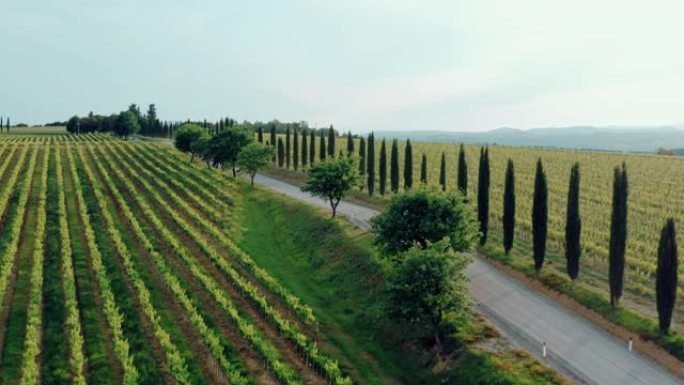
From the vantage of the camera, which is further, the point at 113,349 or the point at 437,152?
the point at 437,152

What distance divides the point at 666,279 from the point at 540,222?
10.3 meters

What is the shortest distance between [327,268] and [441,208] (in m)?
12.1

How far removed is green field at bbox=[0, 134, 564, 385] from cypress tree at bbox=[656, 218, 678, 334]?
818 cm

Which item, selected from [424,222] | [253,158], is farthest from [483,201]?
[253,158]

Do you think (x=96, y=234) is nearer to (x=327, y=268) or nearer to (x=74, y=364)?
(x=327, y=268)

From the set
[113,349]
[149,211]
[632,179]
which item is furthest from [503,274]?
[632,179]

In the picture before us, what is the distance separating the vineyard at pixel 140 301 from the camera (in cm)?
2703

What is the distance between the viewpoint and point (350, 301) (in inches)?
1448

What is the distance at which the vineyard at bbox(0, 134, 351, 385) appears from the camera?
88.7 feet

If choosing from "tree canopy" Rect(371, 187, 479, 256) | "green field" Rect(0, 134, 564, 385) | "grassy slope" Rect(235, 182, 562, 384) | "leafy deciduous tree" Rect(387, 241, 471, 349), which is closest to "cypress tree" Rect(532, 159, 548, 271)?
"tree canopy" Rect(371, 187, 479, 256)

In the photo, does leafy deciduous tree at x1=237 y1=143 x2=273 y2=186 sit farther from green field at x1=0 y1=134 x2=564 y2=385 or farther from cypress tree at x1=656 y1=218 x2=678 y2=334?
cypress tree at x1=656 y1=218 x2=678 y2=334

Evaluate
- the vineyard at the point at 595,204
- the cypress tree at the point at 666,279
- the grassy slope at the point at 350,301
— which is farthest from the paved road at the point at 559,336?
the vineyard at the point at 595,204

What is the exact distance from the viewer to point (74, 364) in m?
26.6

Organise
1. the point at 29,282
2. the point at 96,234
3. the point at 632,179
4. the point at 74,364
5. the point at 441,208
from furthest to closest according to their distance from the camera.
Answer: the point at 632,179 → the point at 96,234 → the point at 29,282 → the point at 441,208 → the point at 74,364
